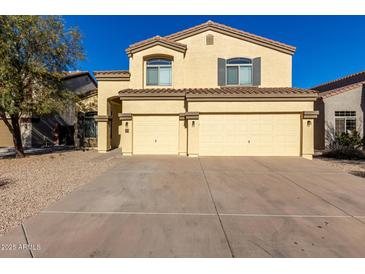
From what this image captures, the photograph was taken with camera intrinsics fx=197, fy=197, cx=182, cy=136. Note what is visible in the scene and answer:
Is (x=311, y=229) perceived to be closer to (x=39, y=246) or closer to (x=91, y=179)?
(x=39, y=246)

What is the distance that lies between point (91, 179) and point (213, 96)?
7.53 meters

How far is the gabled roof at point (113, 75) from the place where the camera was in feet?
43.2

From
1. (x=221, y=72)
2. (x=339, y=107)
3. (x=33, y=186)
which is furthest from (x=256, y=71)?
(x=33, y=186)

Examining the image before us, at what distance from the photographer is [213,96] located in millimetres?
11141

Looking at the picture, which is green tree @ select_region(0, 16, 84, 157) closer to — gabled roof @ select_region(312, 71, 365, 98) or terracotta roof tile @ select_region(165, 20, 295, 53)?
terracotta roof tile @ select_region(165, 20, 295, 53)

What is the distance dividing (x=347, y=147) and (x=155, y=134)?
12.2 meters

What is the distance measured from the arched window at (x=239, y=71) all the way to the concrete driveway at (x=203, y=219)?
7.94 metres

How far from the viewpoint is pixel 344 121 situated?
15.8 meters

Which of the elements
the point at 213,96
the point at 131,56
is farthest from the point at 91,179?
the point at 131,56

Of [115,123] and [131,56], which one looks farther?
[115,123]

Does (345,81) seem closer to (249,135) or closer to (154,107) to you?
(249,135)

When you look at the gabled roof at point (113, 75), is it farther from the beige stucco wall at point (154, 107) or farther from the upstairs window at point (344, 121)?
the upstairs window at point (344, 121)

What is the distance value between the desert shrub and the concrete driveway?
5.91 metres

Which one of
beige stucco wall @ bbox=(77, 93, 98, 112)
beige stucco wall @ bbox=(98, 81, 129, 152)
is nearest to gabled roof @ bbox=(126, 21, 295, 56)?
beige stucco wall @ bbox=(98, 81, 129, 152)
